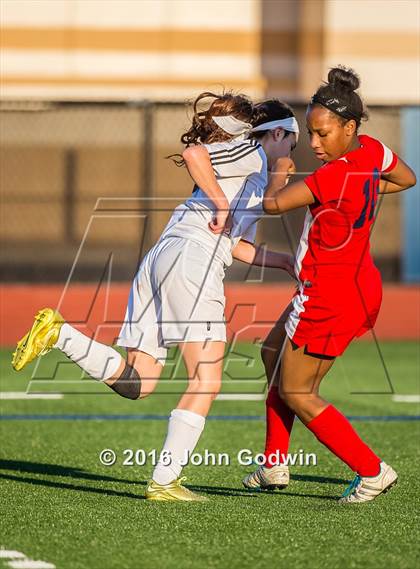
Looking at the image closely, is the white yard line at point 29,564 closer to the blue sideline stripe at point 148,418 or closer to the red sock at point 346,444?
the red sock at point 346,444

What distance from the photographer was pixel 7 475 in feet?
22.5

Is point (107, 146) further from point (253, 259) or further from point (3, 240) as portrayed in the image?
point (253, 259)

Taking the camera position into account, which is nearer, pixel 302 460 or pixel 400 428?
pixel 302 460

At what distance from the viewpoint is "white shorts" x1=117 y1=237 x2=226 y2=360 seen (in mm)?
6012

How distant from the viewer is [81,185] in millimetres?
21812

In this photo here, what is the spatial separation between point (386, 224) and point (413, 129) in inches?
62.2

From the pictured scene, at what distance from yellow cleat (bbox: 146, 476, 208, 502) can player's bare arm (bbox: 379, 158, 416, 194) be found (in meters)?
1.62

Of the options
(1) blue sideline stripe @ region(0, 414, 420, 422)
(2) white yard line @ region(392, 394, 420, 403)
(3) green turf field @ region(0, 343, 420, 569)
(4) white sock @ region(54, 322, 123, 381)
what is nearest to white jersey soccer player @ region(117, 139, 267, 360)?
(4) white sock @ region(54, 322, 123, 381)

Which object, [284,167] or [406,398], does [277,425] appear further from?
[406,398]

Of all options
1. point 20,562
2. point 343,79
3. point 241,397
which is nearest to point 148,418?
point 241,397

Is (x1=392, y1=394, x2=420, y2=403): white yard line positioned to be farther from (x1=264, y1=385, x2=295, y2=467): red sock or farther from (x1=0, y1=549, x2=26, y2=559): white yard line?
Answer: (x1=0, y1=549, x2=26, y2=559): white yard line

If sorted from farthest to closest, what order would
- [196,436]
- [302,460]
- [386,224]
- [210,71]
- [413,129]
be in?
[210,71] < [386,224] < [413,129] < [302,460] < [196,436]

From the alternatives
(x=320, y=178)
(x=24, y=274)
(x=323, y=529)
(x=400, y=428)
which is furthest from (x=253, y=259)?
(x=24, y=274)

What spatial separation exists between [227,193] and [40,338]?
1081mm
